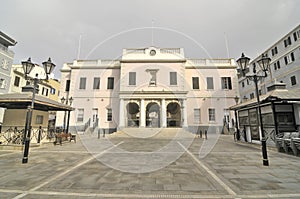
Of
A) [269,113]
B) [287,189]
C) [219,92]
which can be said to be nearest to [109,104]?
[219,92]

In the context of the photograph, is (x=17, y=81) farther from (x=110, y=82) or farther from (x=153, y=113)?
(x=153, y=113)

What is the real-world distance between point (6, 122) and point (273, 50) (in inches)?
1359

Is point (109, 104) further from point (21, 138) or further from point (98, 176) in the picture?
point (98, 176)

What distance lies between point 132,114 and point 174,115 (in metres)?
6.31

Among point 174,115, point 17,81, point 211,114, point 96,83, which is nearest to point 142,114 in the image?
point 174,115

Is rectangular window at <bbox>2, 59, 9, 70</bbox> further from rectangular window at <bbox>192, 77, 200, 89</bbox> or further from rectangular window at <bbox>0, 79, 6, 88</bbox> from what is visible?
rectangular window at <bbox>192, 77, 200, 89</bbox>

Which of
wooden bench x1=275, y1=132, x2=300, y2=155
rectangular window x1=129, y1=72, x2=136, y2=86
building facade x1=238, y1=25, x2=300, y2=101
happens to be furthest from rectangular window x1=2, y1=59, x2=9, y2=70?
building facade x1=238, y1=25, x2=300, y2=101

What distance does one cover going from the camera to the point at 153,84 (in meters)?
23.1

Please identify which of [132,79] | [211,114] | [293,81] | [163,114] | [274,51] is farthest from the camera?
[274,51]

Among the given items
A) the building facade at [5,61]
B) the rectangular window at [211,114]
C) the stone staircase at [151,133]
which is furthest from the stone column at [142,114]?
the building facade at [5,61]

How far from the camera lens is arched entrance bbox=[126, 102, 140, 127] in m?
22.3

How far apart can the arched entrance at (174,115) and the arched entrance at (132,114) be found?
4.69 meters

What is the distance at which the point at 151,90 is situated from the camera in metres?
22.4

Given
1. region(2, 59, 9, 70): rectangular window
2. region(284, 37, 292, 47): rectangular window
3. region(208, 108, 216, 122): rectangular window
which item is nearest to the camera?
region(284, 37, 292, 47): rectangular window
